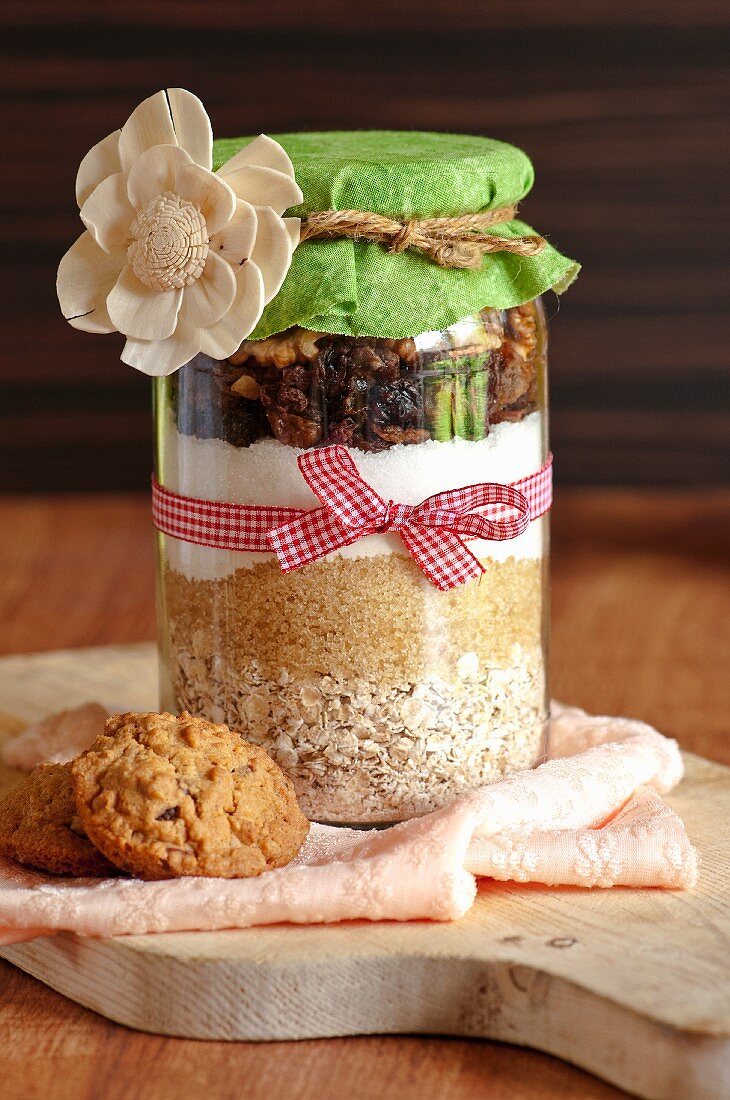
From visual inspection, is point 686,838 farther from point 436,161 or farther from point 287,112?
point 287,112

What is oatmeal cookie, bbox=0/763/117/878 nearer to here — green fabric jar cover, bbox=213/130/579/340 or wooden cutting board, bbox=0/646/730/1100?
wooden cutting board, bbox=0/646/730/1100

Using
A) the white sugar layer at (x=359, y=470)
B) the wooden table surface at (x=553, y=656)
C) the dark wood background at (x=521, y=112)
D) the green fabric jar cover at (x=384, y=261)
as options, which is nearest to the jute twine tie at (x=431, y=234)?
the green fabric jar cover at (x=384, y=261)

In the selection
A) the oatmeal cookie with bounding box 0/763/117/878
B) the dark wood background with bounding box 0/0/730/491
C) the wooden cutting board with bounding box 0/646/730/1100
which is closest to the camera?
the wooden cutting board with bounding box 0/646/730/1100

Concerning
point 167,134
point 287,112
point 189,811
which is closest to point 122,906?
point 189,811

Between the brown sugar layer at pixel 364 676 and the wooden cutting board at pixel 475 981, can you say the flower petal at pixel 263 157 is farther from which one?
the wooden cutting board at pixel 475 981

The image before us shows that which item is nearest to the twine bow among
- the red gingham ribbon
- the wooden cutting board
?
the red gingham ribbon
